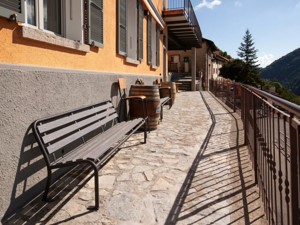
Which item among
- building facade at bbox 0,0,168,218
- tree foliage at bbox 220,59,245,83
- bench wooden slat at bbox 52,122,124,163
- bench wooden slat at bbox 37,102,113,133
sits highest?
tree foliage at bbox 220,59,245,83

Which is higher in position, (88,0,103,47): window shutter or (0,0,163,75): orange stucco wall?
(88,0,103,47): window shutter

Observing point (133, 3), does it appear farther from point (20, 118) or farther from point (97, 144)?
point (20, 118)

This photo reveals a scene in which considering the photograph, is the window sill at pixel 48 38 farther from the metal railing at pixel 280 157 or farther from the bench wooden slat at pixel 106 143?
the metal railing at pixel 280 157

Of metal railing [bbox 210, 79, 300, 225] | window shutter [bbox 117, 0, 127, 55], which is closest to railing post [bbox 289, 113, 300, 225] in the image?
metal railing [bbox 210, 79, 300, 225]

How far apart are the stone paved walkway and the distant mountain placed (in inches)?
5184

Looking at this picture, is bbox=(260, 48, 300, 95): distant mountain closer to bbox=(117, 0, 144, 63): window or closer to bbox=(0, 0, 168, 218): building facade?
bbox=(117, 0, 144, 63): window

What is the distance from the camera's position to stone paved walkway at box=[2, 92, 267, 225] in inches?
101

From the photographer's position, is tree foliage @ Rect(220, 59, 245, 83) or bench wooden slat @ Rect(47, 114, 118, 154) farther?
tree foliage @ Rect(220, 59, 245, 83)

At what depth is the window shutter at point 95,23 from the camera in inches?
179

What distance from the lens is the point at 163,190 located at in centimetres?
317

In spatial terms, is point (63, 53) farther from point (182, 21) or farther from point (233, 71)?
point (233, 71)

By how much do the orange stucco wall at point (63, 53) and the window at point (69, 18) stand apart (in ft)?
0.88

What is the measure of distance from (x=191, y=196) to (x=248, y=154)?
194 cm

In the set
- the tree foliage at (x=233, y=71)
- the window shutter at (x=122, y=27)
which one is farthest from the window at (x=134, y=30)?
the tree foliage at (x=233, y=71)
